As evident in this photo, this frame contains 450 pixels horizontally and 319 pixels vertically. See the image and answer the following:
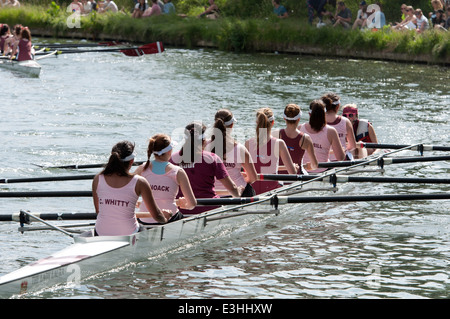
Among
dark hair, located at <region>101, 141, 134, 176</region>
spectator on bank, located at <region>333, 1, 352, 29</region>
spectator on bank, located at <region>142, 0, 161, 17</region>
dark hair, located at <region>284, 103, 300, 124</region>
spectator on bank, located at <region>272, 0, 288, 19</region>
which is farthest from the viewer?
spectator on bank, located at <region>142, 0, 161, 17</region>

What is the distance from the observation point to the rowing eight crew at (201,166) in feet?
25.4

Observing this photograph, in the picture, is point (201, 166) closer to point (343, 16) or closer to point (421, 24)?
point (421, 24)

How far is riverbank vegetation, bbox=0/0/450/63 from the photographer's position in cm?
2550

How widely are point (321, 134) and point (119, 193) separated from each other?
4.40 metres

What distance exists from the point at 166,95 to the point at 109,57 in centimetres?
830

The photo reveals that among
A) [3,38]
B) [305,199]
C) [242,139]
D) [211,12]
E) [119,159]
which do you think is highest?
[211,12]

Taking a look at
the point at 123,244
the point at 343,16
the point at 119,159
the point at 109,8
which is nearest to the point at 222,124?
the point at 119,159

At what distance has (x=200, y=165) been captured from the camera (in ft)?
29.1

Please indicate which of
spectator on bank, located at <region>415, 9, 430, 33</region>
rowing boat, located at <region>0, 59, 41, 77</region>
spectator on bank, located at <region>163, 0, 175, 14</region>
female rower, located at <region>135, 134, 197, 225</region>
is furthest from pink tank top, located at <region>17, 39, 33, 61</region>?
female rower, located at <region>135, 134, 197, 225</region>

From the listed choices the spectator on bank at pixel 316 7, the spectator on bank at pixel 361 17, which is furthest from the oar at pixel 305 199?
the spectator on bank at pixel 316 7

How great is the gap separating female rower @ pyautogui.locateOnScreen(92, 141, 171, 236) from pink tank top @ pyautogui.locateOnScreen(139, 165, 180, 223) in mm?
459

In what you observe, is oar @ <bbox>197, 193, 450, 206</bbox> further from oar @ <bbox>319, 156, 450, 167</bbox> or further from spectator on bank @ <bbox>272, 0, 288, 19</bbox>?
spectator on bank @ <bbox>272, 0, 288, 19</bbox>

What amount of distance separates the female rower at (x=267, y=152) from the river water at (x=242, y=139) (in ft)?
1.60

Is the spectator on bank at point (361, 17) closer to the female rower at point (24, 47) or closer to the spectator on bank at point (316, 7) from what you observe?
the spectator on bank at point (316, 7)
